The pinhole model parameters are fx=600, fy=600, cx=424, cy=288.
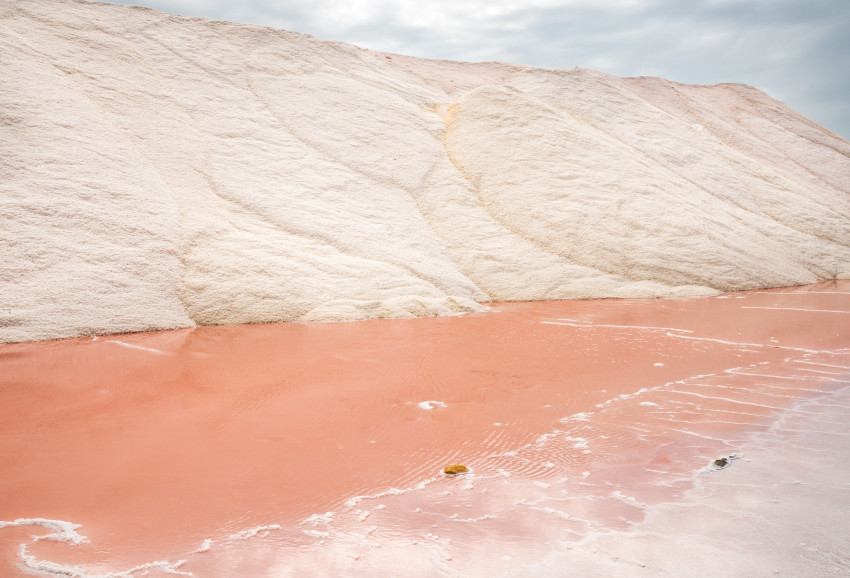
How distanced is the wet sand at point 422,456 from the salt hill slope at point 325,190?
8.56 feet

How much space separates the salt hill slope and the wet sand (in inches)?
103

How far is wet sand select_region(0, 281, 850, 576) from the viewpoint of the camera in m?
3.59

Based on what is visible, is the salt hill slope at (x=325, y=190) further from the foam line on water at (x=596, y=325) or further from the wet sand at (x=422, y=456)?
the wet sand at (x=422, y=456)

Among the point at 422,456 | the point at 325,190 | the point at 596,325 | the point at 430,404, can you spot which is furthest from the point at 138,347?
the point at 325,190

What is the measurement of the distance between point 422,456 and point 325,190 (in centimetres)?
1211

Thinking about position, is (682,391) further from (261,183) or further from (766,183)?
(766,183)

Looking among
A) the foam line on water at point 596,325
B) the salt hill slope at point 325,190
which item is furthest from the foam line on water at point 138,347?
the foam line on water at point 596,325

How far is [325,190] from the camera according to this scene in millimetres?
16156

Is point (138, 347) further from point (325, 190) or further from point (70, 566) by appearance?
point (325, 190)

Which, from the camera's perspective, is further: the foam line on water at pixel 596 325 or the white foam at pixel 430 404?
the foam line on water at pixel 596 325

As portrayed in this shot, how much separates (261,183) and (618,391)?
11.5 metres

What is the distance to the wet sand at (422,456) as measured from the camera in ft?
11.8

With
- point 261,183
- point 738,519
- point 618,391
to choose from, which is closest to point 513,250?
point 261,183

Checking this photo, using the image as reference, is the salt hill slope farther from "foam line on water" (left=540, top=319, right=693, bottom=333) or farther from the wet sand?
the wet sand
